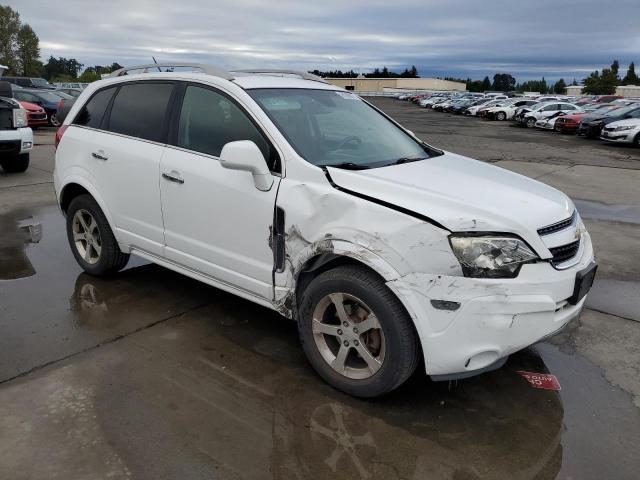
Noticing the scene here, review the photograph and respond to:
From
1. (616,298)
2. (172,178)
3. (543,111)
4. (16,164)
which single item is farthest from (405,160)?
(543,111)

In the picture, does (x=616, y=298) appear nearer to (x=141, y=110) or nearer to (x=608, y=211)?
(x=608, y=211)

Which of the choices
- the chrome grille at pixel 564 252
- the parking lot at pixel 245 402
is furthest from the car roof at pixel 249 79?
the chrome grille at pixel 564 252

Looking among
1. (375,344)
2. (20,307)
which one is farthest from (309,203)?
(20,307)

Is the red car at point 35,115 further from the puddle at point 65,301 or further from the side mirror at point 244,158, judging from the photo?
the side mirror at point 244,158

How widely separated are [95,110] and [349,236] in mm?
2997

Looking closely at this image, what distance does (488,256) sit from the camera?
2.73 metres

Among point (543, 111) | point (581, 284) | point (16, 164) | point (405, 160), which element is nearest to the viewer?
point (581, 284)

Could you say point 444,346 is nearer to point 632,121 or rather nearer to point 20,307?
point 20,307

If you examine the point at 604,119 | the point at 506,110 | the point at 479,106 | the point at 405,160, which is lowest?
the point at 479,106

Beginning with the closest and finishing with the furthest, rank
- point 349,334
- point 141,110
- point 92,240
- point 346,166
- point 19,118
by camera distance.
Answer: point 349,334, point 346,166, point 141,110, point 92,240, point 19,118

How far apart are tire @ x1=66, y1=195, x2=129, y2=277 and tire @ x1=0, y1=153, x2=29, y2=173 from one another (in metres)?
6.47

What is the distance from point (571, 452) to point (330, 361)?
137cm

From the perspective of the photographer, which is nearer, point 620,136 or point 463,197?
point 463,197

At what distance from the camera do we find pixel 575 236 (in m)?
3.20
